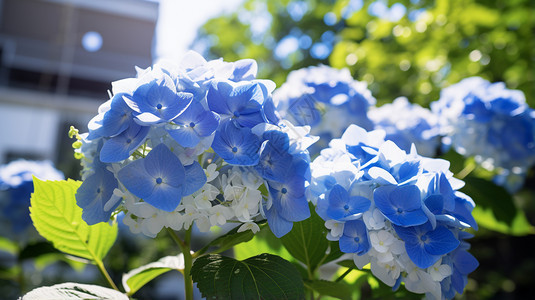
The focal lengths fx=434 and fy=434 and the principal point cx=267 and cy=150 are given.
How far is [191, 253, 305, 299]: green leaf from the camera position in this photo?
1.29 ft

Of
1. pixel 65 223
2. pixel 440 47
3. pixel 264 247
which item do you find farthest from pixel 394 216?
pixel 440 47

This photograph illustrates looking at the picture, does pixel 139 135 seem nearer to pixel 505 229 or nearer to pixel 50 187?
pixel 50 187

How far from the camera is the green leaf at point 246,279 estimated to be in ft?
1.29

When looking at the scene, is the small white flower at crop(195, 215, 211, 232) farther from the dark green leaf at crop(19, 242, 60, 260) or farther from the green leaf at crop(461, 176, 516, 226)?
the green leaf at crop(461, 176, 516, 226)

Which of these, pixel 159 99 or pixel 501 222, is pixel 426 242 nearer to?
pixel 159 99

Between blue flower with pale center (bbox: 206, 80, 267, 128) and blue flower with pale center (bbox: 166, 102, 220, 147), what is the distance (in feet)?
0.04

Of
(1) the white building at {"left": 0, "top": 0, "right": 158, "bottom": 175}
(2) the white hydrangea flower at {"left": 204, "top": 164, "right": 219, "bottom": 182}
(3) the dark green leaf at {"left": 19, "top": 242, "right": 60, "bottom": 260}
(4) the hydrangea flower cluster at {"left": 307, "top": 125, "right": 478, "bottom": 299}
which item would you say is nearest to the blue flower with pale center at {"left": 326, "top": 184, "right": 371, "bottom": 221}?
(4) the hydrangea flower cluster at {"left": 307, "top": 125, "right": 478, "bottom": 299}

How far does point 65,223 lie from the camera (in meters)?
0.55

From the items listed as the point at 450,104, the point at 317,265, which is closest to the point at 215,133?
the point at 317,265

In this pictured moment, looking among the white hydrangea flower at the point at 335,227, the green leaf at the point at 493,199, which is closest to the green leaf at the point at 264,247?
the white hydrangea flower at the point at 335,227

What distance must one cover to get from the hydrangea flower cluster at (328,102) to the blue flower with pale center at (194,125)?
1.43 feet

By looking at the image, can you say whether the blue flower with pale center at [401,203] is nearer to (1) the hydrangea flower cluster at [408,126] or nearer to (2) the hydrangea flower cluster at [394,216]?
(2) the hydrangea flower cluster at [394,216]

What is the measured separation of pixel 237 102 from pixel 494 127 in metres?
0.71

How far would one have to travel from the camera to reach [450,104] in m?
0.97
